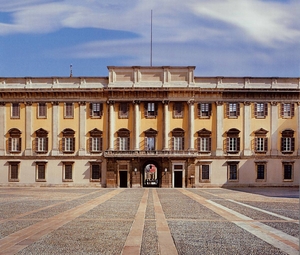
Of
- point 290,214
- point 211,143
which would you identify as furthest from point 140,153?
point 290,214

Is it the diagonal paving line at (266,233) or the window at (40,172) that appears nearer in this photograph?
the diagonal paving line at (266,233)

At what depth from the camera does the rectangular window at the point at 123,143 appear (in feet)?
161

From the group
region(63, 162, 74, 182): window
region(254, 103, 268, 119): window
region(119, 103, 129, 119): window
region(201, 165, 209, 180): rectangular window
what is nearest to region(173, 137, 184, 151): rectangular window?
region(201, 165, 209, 180): rectangular window

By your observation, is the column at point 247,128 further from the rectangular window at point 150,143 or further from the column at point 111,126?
the column at point 111,126

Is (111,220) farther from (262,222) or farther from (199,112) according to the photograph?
(199,112)

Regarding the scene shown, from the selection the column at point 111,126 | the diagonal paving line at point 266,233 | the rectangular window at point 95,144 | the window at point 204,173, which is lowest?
the window at point 204,173

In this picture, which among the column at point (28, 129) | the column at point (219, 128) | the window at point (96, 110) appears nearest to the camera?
the column at point (219, 128)

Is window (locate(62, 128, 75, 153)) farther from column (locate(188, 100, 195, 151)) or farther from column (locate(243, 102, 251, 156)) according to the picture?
column (locate(243, 102, 251, 156))

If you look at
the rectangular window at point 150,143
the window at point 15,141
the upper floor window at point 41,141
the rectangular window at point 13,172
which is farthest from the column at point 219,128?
the rectangular window at point 13,172

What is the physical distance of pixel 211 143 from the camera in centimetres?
4925

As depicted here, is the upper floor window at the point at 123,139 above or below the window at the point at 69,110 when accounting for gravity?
below

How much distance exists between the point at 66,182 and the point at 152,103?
12421 mm

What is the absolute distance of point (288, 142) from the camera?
1939 inches

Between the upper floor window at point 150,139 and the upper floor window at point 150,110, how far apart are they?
59.5 inches
